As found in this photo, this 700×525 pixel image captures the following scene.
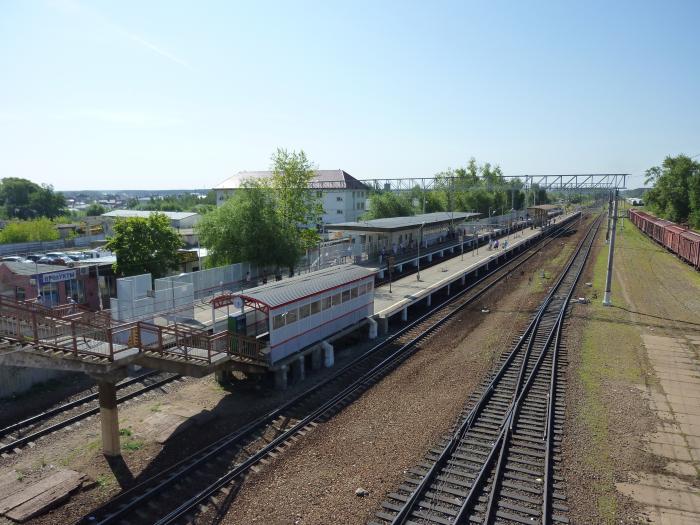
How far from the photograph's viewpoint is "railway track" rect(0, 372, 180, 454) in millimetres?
14180

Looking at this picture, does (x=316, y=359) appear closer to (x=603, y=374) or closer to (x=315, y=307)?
(x=315, y=307)

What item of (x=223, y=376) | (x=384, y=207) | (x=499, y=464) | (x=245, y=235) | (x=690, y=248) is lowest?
(x=499, y=464)

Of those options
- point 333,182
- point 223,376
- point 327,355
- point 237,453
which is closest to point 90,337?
point 237,453

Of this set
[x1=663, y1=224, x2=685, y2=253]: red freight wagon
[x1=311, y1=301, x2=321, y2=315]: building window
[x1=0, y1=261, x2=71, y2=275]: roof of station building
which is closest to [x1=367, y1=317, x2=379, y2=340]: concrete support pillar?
[x1=311, y1=301, x2=321, y2=315]: building window

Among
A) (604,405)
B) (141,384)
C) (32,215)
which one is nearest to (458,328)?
(604,405)

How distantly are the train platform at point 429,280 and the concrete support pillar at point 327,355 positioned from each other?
5363 mm

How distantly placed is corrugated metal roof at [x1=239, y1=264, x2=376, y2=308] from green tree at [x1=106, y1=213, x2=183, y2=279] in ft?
33.1

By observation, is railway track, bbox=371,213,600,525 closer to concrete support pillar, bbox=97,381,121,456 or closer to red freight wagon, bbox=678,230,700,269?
concrete support pillar, bbox=97,381,121,456

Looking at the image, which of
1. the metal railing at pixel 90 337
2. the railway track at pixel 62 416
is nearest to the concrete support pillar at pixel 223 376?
the metal railing at pixel 90 337

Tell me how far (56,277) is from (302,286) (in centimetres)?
1493

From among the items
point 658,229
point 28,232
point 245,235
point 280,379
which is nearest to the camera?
point 280,379

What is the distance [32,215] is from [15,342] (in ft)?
397

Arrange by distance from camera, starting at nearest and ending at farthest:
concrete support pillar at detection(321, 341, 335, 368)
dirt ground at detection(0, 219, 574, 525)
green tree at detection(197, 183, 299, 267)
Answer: dirt ground at detection(0, 219, 574, 525), concrete support pillar at detection(321, 341, 335, 368), green tree at detection(197, 183, 299, 267)

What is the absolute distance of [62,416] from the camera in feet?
51.7
